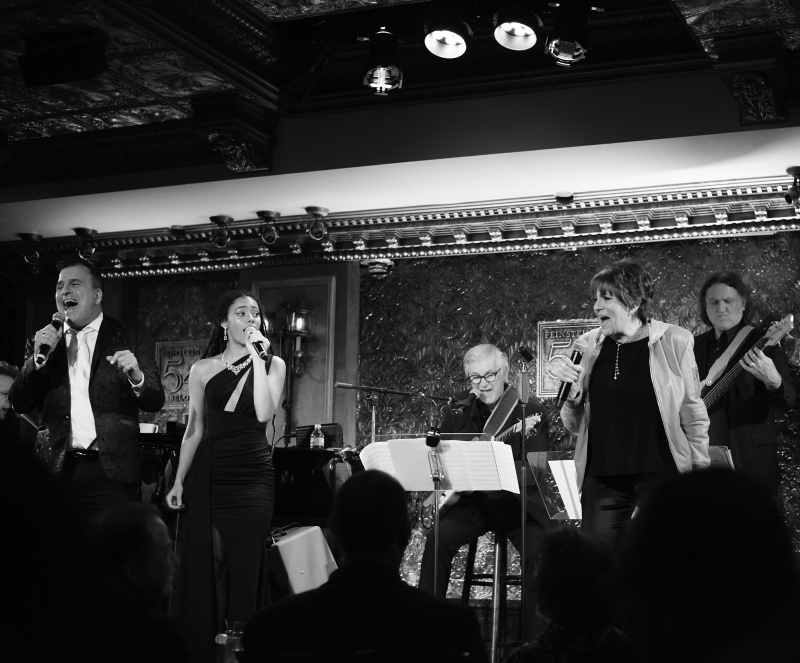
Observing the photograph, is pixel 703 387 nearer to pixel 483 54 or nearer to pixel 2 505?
pixel 483 54

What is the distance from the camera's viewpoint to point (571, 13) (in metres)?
5.25

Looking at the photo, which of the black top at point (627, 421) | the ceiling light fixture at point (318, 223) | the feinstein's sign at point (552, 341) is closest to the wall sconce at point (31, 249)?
the ceiling light fixture at point (318, 223)

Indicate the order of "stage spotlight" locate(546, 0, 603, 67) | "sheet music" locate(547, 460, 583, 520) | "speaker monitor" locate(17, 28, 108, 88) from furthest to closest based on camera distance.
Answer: "speaker monitor" locate(17, 28, 108, 88), "stage spotlight" locate(546, 0, 603, 67), "sheet music" locate(547, 460, 583, 520)

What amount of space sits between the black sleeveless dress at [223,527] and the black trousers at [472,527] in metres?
1.13

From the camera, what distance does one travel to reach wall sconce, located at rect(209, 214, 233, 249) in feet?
23.9

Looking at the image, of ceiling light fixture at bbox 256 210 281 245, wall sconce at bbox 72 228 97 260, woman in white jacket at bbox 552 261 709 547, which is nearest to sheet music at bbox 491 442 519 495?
woman in white jacket at bbox 552 261 709 547

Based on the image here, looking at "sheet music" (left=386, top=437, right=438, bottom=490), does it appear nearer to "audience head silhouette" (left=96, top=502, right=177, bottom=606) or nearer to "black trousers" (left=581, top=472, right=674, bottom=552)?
"black trousers" (left=581, top=472, right=674, bottom=552)

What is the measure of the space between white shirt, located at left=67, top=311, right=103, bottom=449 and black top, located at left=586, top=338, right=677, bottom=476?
2109 mm

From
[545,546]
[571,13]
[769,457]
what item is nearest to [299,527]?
[769,457]

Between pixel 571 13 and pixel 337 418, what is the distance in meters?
3.31

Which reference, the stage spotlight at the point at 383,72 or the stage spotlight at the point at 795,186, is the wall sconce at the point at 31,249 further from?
the stage spotlight at the point at 795,186

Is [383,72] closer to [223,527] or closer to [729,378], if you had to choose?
[223,527]

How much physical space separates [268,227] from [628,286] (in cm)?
355

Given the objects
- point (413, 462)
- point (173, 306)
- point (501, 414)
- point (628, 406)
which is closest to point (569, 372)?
point (628, 406)
